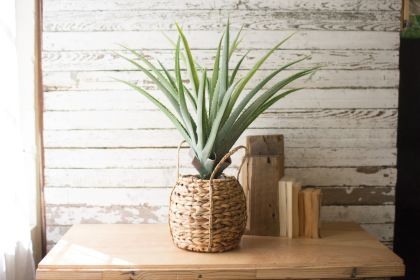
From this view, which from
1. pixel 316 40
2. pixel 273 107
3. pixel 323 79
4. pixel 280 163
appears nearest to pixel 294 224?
pixel 280 163

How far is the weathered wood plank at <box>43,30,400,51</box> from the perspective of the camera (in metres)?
2.07

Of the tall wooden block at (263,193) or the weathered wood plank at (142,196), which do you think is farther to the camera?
the weathered wood plank at (142,196)

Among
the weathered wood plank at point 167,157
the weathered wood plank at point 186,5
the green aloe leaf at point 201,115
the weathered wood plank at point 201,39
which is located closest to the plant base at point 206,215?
the green aloe leaf at point 201,115

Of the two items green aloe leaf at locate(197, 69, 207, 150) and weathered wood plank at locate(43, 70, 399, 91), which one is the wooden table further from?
weathered wood plank at locate(43, 70, 399, 91)

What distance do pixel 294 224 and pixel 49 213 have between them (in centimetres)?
109

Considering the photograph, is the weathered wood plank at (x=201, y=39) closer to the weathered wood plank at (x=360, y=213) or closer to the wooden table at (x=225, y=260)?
the weathered wood plank at (x=360, y=213)

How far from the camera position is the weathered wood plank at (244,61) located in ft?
6.80

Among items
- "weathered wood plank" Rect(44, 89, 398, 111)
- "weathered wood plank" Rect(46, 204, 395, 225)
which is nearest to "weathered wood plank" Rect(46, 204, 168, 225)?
"weathered wood plank" Rect(46, 204, 395, 225)

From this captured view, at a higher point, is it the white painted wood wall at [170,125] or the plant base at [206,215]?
the white painted wood wall at [170,125]

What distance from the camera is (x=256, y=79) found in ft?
6.81

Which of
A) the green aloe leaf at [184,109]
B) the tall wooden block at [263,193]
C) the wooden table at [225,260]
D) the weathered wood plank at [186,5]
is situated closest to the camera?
the wooden table at [225,260]

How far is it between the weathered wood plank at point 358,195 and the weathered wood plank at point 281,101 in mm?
373

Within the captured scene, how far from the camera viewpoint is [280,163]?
1874mm

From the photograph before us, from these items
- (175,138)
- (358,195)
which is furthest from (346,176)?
(175,138)
